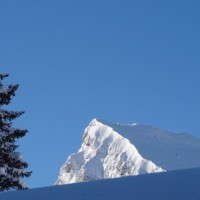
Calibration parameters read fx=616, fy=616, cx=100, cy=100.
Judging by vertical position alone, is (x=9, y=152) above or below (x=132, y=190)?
above

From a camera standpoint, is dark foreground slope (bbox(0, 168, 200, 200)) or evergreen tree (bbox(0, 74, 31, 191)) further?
evergreen tree (bbox(0, 74, 31, 191))

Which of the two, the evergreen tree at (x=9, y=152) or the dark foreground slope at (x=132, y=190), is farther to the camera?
the evergreen tree at (x=9, y=152)

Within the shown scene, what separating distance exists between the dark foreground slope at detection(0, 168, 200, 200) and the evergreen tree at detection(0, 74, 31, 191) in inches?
293

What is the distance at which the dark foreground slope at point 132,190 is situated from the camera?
368 inches

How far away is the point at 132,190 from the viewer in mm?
10070

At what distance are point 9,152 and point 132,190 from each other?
9.70 m

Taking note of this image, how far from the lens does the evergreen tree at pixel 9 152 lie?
1889 cm

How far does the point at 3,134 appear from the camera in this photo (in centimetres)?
1919

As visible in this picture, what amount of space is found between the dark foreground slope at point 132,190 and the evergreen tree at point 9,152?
293 inches

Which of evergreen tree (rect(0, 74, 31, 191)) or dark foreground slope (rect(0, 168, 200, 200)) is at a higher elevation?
evergreen tree (rect(0, 74, 31, 191))

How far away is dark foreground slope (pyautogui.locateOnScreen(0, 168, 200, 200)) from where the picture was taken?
9352 millimetres

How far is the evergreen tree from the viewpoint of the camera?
1889cm

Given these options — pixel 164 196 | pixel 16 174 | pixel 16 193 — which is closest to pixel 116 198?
pixel 164 196

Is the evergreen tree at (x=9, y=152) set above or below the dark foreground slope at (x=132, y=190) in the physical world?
above
